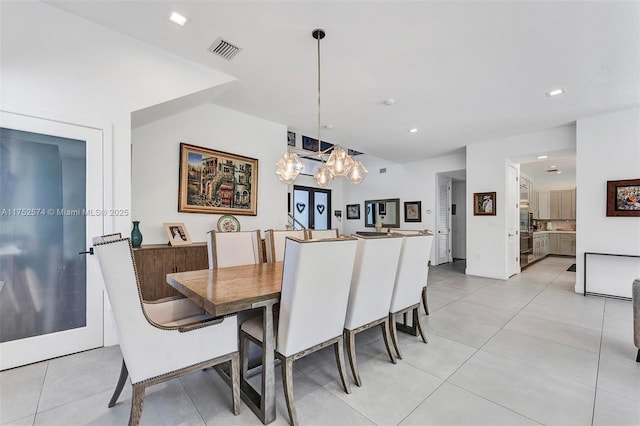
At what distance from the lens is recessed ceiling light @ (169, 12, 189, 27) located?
89.0 inches

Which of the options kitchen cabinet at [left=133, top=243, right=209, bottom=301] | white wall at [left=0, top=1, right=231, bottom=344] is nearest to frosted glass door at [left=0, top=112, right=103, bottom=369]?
white wall at [left=0, top=1, right=231, bottom=344]

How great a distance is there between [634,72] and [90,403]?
5.84 m

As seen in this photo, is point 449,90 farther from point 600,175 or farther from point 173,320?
point 173,320

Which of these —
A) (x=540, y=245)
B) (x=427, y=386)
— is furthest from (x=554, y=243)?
(x=427, y=386)

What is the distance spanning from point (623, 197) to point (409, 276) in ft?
13.3

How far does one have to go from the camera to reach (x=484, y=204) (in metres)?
5.65

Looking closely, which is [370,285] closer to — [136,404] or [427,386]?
[427,386]

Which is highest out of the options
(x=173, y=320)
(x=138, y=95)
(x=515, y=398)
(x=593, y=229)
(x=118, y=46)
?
(x=118, y=46)

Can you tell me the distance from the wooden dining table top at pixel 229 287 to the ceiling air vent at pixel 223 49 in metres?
2.16

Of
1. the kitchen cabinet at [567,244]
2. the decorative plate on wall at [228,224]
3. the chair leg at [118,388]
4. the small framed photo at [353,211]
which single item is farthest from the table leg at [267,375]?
the kitchen cabinet at [567,244]

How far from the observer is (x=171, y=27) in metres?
2.42

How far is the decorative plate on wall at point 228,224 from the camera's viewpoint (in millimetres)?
3992

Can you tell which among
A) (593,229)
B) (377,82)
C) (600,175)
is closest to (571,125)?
(600,175)

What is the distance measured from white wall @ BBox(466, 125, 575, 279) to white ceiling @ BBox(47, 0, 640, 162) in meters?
0.85
